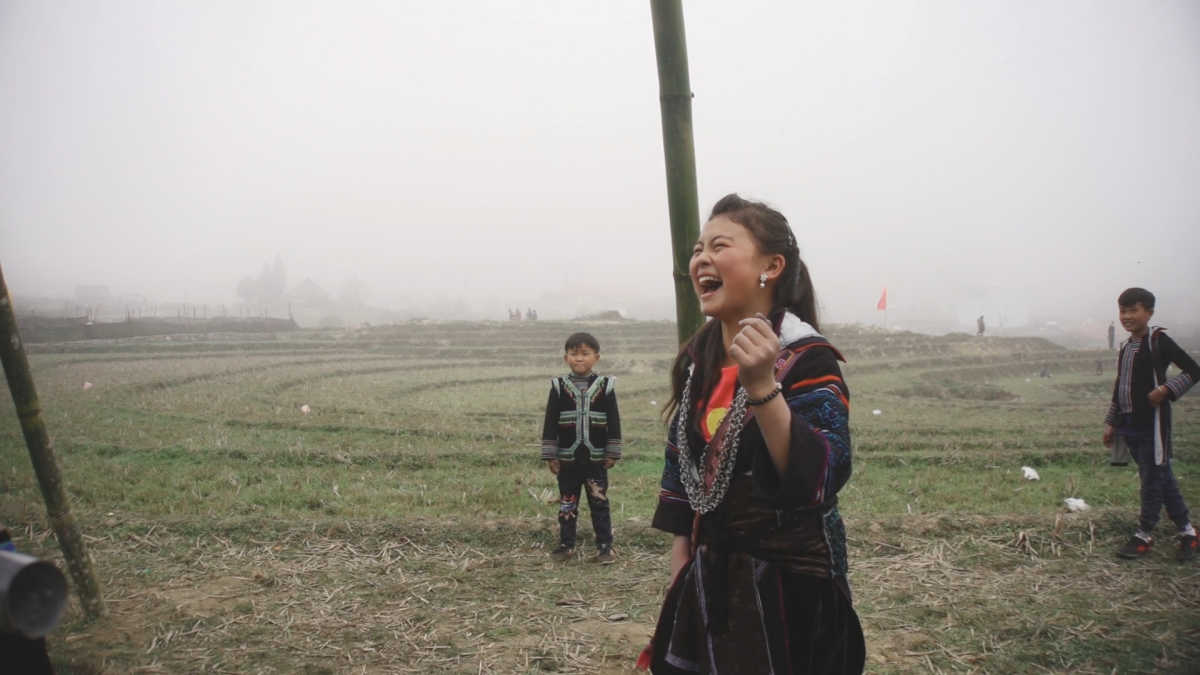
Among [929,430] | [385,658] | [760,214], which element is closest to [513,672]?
[385,658]

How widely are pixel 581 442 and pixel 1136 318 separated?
370cm

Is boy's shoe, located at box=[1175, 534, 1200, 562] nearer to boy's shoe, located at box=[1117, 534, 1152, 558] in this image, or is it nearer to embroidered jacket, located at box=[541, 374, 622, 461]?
boy's shoe, located at box=[1117, 534, 1152, 558]

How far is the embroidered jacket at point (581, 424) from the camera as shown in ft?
15.5

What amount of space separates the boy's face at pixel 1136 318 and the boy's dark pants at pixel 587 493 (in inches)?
140

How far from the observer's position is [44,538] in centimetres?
495

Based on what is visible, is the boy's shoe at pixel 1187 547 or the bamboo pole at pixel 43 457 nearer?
the bamboo pole at pixel 43 457

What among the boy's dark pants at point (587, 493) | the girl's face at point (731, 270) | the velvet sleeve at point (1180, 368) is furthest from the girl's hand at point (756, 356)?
the velvet sleeve at point (1180, 368)

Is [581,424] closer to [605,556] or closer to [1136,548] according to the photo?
[605,556]

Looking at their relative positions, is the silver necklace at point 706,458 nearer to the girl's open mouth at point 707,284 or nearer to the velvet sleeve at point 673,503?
the velvet sleeve at point 673,503

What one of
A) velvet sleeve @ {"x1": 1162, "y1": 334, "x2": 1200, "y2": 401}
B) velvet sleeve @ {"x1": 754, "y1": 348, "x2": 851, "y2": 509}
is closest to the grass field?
velvet sleeve @ {"x1": 1162, "y1": 334, "x2": 1200, "y2": 401}

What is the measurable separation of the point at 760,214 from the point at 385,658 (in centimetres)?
265

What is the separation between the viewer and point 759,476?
159 cm

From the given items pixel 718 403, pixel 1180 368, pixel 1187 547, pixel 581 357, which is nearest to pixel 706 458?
pixel 718 403

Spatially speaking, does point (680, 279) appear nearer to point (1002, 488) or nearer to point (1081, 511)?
point (1081, 511)
